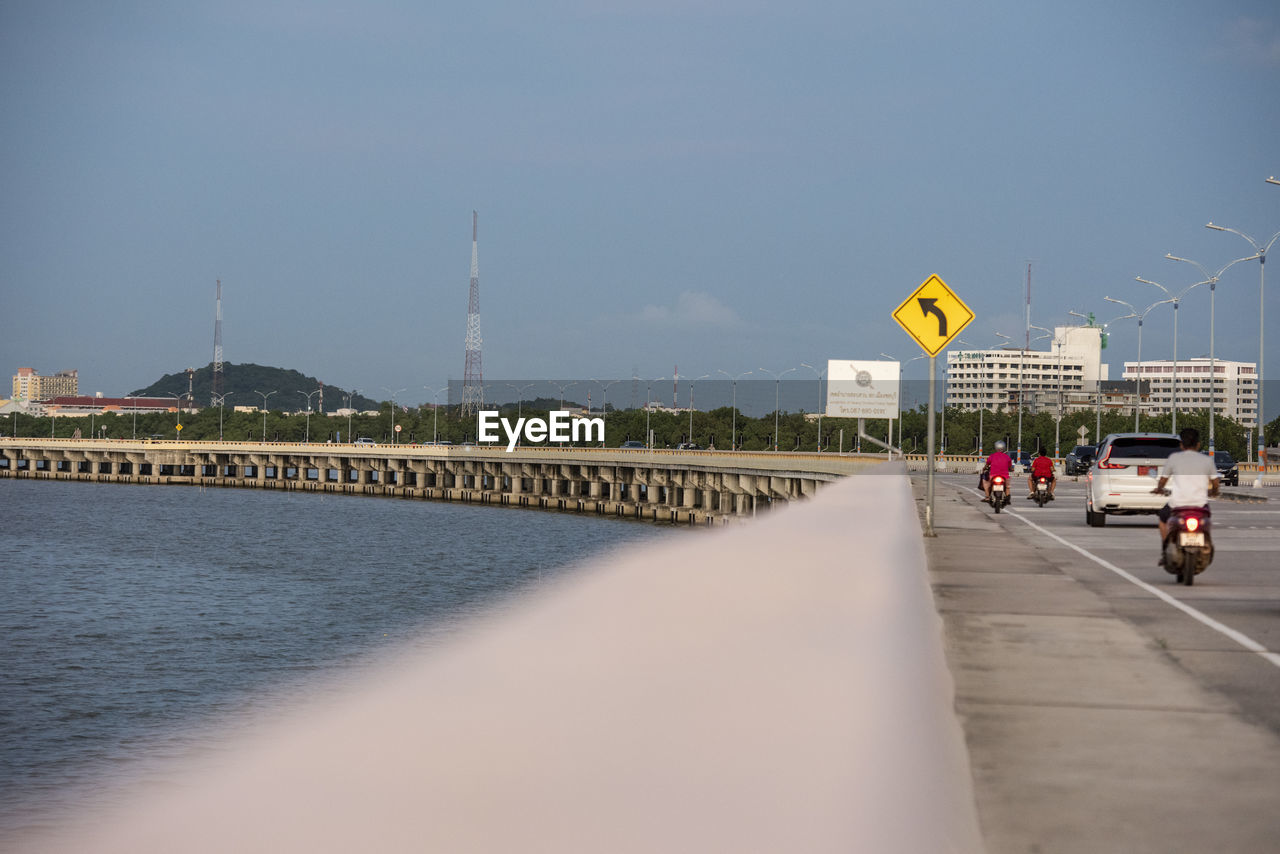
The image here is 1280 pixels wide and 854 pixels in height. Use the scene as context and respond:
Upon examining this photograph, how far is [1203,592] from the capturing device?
16.9m

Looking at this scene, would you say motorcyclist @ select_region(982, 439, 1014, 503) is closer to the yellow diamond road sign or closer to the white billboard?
the yellow diamond road sign

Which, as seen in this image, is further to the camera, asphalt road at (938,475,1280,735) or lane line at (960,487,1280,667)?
lane line at (960,487,1280,667)

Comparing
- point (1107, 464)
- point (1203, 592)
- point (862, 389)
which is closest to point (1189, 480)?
point (1203, 592)

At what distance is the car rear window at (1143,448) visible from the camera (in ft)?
96.2

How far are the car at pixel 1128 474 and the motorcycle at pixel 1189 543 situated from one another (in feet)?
36.7

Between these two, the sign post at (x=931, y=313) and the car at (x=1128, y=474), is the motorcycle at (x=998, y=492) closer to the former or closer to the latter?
the car at (x=1128, y=474)

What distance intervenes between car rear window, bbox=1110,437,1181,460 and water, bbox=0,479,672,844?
A: 688 inches

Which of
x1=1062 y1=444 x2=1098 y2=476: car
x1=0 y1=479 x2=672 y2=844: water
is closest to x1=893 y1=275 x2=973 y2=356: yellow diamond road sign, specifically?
x1=0 y1=479 x2=672 y2=844: water

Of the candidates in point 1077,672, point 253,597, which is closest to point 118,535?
point 253,597

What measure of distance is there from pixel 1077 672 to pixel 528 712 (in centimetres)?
664

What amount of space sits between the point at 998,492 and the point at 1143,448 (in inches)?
308

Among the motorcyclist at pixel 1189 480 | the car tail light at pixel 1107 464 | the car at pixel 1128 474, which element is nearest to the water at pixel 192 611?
the motorcyclist at pixel 1189 480

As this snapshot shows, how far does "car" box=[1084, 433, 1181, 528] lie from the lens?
28781 mm

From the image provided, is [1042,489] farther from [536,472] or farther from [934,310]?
[536,472]
